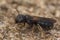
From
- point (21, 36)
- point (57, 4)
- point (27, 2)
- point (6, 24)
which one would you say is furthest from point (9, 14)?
point (57, 4)

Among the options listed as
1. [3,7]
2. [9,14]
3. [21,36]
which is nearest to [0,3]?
[3,7]

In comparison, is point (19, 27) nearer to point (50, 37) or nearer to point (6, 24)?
point (6, 24)

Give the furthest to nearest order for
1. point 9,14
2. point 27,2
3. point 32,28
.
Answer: point 27,2, point 9,14, point 32,28

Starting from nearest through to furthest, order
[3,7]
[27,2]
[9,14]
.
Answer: [9,14] < [3,7] < [27,2]

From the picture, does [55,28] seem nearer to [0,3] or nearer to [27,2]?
[0,3]

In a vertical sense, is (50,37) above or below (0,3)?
below

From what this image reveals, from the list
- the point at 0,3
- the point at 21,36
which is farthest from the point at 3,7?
the point at 21,36

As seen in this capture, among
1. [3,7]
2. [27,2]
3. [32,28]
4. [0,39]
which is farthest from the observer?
[27,2]

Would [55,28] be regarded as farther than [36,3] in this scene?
No

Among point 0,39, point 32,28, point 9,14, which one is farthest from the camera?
point 9,14

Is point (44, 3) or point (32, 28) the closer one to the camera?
point (32, 28)
